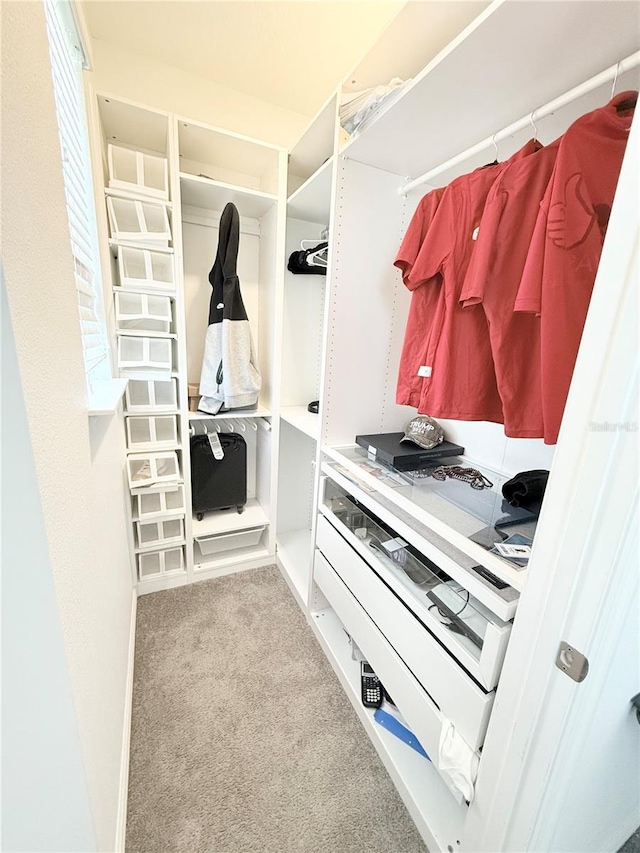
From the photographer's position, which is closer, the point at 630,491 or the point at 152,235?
the point at 630,491

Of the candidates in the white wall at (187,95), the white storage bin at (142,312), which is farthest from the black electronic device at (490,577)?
the white wall at (187,95)

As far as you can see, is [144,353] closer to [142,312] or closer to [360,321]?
[142,312]

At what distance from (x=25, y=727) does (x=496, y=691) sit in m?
0.95

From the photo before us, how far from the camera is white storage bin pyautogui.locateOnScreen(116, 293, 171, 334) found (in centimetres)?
148

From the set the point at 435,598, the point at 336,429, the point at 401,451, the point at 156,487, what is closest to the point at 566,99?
the point at 401,451

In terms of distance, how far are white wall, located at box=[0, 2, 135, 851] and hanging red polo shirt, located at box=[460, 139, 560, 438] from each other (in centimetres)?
92

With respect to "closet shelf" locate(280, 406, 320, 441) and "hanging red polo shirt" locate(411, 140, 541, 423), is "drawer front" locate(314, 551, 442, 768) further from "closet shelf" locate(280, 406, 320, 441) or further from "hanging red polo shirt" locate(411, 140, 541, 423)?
"hanging red polo shirt" locate(411, 140, 541, 423)

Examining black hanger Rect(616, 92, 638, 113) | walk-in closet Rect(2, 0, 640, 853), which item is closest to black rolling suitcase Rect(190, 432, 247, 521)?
walk-in closet Rect(2, 0, 640, 853)

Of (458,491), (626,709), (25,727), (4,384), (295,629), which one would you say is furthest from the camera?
(295,629)

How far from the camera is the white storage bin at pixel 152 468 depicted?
64.5 inches

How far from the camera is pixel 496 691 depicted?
0.77 metres

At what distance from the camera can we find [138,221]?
1445 millimetres

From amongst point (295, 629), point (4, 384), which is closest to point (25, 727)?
point (4, 384)

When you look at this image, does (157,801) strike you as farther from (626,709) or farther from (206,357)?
(206,357)
